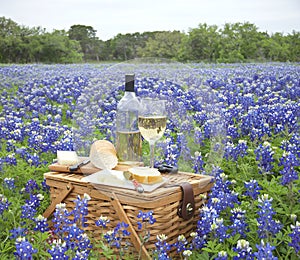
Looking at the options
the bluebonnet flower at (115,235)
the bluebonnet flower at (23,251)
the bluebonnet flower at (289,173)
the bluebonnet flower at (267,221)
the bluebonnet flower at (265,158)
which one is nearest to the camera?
the bluebonnet flower at (23,251)

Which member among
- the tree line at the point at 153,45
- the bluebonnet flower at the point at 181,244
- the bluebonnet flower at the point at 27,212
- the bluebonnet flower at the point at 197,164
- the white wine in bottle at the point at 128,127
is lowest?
the bluebonnet flower at the point at 181,244

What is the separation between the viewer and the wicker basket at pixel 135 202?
304cm

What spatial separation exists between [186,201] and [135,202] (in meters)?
0.38

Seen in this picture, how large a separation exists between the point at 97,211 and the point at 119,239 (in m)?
0.44

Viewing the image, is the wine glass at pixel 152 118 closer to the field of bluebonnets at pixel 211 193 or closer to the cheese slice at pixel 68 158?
the field of bluebonnets at pixel 211 193

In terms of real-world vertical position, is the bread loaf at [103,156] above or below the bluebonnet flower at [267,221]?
above

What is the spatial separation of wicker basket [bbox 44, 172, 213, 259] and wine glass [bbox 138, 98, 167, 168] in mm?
388

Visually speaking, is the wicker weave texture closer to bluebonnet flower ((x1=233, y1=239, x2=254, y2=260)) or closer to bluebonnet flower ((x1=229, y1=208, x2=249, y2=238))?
bluebonnet flower ((x1=229, y1=208, x2=249, y2=238))

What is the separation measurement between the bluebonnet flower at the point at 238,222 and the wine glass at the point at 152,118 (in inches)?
30.2

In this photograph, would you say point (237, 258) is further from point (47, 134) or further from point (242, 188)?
point (47, 134)

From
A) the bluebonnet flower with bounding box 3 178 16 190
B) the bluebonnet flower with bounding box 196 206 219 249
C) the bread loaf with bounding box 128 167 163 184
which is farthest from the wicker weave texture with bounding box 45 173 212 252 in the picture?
the bluebonnet flower with bounding box 3 178 16 190

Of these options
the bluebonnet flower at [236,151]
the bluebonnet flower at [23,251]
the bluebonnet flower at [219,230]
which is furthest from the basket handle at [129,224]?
the bluebonnet flower at [236,151]

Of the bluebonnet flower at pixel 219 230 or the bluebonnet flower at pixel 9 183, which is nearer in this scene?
the bluebonnet flower at pixel 219 230

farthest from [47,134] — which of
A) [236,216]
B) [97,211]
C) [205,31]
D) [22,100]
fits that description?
[205,31]
